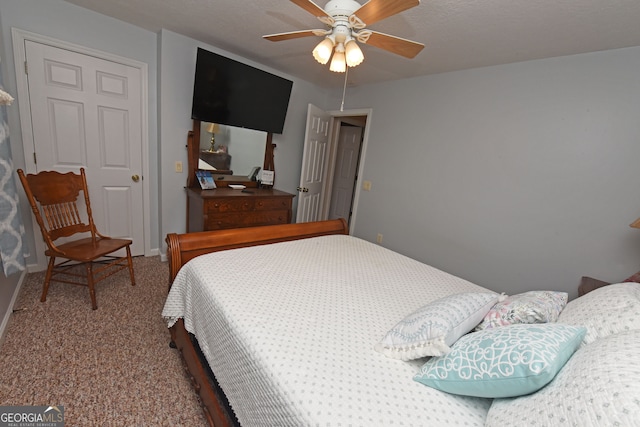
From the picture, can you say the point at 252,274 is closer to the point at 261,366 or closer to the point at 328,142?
the point at 261,366

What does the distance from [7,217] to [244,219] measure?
168 cm

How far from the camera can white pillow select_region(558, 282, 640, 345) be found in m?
0.85

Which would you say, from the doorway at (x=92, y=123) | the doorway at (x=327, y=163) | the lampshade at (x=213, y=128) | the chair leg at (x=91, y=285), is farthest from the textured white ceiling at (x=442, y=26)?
the chair leg at (x=91, y=285)

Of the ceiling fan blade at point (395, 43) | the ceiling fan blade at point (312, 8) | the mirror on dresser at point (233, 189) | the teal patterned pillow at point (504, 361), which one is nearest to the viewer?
the teal patterned pillow at point (504, 361)

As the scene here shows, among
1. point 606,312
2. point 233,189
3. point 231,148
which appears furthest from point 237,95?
point 606,312

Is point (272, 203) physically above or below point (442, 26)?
below

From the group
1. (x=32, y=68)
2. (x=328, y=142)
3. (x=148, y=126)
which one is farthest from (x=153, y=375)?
(x=328, y=142)

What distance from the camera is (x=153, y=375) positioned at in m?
1.54

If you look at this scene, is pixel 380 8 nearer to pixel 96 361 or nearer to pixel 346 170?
pixel 96 361

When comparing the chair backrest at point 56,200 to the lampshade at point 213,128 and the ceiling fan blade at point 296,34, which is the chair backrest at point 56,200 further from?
the ceiling fan blade at point 296,34

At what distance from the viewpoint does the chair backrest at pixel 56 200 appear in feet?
6.54

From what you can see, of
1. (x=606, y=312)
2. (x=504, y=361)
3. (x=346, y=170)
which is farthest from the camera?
(x=346, y=170)

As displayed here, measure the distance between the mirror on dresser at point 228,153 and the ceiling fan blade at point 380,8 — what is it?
2.15 metres

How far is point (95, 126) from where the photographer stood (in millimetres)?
2504
